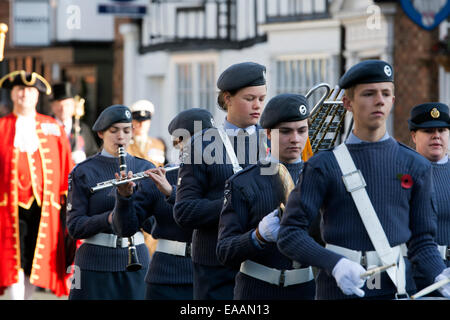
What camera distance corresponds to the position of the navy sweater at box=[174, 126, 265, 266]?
611 centimetres

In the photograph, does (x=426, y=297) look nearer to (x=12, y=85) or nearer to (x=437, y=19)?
(x=12, y=85)

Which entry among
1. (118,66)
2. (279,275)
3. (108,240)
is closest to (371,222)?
(279,275)

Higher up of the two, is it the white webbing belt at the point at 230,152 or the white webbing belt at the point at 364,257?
the white webbing belt at the point at 230,152

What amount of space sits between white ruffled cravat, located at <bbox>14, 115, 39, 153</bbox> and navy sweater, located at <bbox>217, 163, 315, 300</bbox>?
4.92 metres

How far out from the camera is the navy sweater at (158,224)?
7023 mm

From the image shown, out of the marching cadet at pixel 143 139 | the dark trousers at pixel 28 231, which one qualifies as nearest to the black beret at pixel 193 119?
the dark trousers at pixel 28 231

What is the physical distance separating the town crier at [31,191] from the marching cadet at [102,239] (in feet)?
7.96

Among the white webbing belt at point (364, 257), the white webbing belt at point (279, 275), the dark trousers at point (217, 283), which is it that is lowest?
the dark trousers at point (217, 283)

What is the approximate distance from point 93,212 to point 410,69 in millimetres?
9723

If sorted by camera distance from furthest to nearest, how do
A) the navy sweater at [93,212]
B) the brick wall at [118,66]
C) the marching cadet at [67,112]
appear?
the brick wall at [118,66] → the marching cadet at [67,112] → the navy sweater at [93,212]

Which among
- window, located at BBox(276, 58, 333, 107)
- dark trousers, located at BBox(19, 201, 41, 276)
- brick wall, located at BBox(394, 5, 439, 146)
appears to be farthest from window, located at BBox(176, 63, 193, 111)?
dark trousers, located at BBox(19, 201, 41, 276)

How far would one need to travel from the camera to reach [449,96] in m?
16.1

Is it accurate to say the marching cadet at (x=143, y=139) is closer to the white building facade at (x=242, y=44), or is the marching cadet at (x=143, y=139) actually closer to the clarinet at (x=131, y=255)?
the clarinet at (x=131, y=255)
